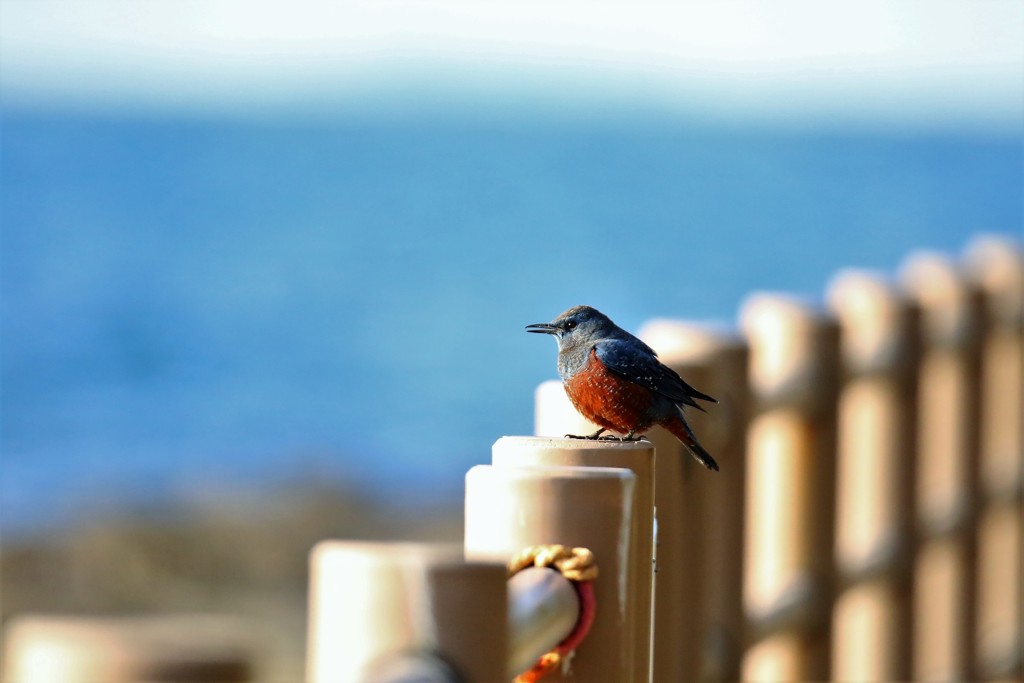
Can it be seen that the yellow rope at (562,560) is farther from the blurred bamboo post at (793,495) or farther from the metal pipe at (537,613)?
the blurred bamboo post at (793,495)

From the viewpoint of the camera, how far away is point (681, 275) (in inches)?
1282

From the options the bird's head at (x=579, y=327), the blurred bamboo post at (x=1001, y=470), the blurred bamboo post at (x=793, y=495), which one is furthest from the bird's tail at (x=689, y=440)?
the blurred bamboo post at (x=1001, y=470)

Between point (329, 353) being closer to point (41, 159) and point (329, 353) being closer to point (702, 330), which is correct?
point (41, 159)

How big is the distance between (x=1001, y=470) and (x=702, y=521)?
2.64 meters

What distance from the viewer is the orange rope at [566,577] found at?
1362 millimetres

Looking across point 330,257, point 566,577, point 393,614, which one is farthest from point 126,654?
point 330,257

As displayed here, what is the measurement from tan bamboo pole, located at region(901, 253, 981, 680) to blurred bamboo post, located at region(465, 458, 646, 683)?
9.48 feet

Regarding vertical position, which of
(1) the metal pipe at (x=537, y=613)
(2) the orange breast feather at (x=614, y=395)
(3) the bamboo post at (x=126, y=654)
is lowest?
(1) the metal pipe at (x=537, y=613)

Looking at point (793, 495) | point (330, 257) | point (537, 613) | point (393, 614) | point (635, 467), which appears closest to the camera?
point (393, 614)

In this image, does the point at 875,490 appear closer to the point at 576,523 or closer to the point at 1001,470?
the point at 1001,470

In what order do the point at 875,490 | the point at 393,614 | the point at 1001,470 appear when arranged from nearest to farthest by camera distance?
the point at 393,614 → the point at 875,490 → the point at 1001,470

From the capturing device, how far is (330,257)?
108 feet

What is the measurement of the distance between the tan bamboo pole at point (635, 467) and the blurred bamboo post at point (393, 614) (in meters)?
0.49

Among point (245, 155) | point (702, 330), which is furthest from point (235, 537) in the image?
point (245, 155)
